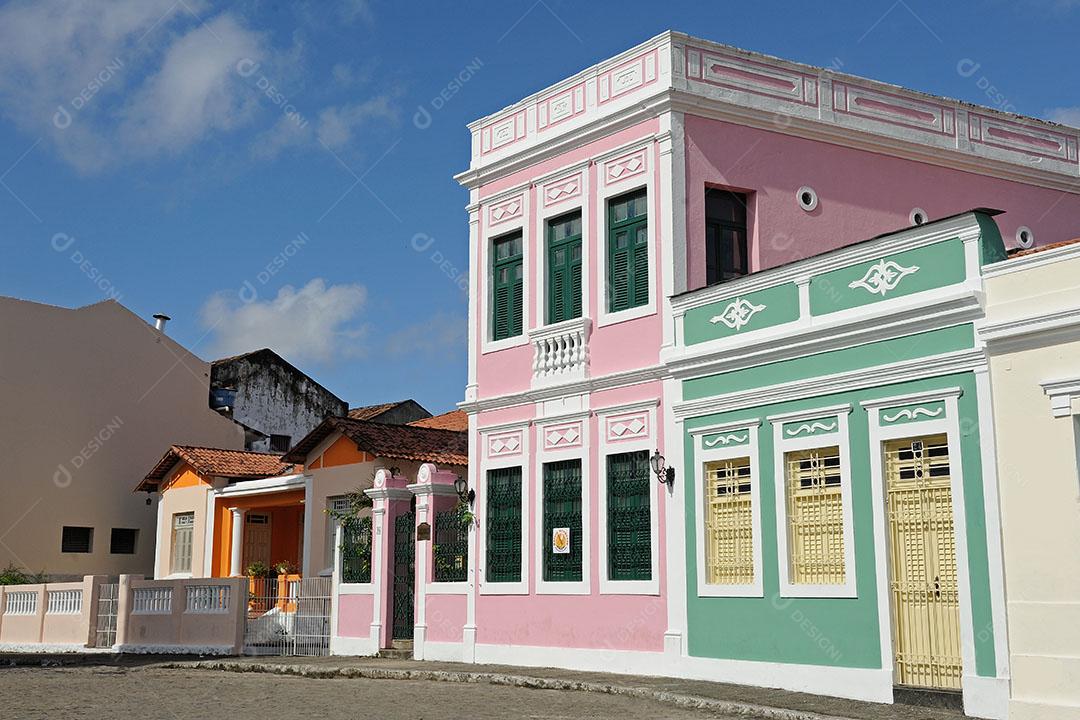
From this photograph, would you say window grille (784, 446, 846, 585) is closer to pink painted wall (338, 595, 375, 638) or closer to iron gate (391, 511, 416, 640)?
iron gate (391, 511, 416, 640)

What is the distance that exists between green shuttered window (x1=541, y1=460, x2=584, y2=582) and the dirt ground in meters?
2.14

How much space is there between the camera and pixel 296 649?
19.9 metres

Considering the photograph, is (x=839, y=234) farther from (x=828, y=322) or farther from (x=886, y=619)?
(x=886, y=619)

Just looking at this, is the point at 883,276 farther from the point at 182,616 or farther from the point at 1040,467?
the point at 182,616

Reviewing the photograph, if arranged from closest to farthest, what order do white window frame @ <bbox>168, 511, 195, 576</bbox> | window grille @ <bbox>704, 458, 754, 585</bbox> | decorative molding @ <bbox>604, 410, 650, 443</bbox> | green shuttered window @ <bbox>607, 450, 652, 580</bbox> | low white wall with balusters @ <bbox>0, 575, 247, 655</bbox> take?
window grille @ <bbox>704, 458, 754, 585</bbox>
green shuttered window @ <bbox>607, 450, 652, 580</bbox>
decorative molding @ <bbox>604, 410, 650, 443</bbox>
low white wall with balusters @ <bbox>0, 575, 247, 655</bbox>
white window frame @ <bbox>168, 511, 195, 576</bbox>

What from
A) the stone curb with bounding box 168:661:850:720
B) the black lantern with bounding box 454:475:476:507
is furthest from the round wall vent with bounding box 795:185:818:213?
the stone curb with bounding box 168:661:850:720

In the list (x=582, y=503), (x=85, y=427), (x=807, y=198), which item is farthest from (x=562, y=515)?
(x=85, y=427)

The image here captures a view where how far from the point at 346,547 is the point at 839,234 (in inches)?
360

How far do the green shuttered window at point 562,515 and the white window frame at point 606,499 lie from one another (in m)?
0.47

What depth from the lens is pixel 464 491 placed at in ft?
58.5

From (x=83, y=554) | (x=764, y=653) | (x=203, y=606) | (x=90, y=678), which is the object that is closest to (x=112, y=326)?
(x=83, y=554)

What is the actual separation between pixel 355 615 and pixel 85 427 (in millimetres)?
14135

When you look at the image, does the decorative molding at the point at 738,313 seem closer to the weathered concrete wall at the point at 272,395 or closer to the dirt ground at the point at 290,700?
the dirt ground at the point at 290,700

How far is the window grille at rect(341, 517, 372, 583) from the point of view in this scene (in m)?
19.5
